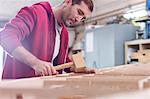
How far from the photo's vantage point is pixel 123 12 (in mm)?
5062

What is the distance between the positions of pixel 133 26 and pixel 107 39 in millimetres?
482

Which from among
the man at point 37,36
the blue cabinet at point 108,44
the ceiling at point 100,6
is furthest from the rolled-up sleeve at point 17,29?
the ceiling at point 100,6

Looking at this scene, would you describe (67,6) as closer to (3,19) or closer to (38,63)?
(38,63)

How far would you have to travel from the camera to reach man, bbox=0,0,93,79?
126 cm

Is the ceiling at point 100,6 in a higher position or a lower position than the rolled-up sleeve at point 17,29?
higher

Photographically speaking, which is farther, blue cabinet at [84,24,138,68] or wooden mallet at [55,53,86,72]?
blue cabinet at [84,24,138,68]

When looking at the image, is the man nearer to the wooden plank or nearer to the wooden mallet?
the wooden mallet

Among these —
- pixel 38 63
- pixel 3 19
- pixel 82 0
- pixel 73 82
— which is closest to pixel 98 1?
pixel 3 19

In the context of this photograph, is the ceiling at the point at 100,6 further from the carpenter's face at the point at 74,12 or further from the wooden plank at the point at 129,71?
the wooden plank at the point at 129,71

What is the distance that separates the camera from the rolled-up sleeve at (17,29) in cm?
126

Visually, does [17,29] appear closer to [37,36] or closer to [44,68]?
[37,36]

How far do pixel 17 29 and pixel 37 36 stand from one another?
16cm

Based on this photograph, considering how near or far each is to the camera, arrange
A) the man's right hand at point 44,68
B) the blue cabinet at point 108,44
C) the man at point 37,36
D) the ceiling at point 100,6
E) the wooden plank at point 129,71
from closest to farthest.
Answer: the wooden plank at point 129,71
the man's right hand at point 44,68
the man at point 37,36
the blue cabinet at point 108,44
the ceiling at point 100,6

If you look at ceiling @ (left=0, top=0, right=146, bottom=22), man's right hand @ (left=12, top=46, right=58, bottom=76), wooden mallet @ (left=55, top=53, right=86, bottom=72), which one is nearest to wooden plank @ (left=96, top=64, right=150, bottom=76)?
wooden mallet @ (left=55, top=53, right=86, bottom=72)
